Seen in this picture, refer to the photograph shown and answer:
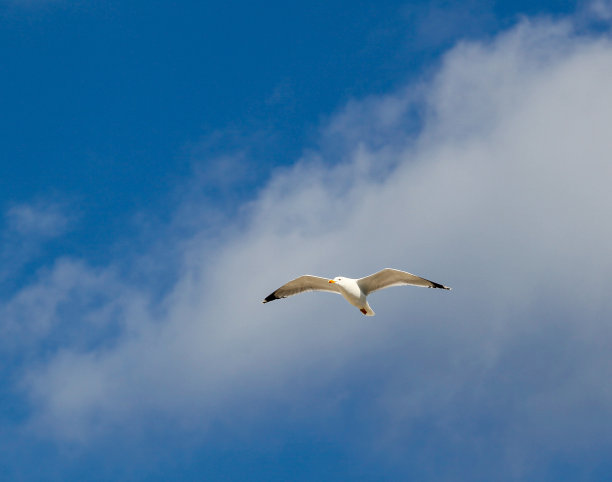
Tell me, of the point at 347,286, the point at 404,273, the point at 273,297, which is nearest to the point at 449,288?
the point at 404,273

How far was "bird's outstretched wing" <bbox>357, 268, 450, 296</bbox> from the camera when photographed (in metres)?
42.9

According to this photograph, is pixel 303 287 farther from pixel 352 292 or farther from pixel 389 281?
pixel 389 281

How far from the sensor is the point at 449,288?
141 feet

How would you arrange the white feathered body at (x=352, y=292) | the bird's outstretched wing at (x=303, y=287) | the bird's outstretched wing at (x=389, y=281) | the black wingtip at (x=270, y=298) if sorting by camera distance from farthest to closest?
the black wingtip at (x=270, y=298) → the bird's outstretched wing at (x=303, y=287) → the white feathered body at (x=352, y=292) → the bird's outstretched wing at (x=389, y=281)

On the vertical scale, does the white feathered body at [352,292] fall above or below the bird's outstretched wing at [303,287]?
below

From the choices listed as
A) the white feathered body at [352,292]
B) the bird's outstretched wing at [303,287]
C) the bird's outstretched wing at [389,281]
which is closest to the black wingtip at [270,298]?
the bird's outstretched wing at [303,287]

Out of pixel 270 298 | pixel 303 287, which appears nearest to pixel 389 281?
pixel 303 287

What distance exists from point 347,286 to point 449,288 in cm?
514

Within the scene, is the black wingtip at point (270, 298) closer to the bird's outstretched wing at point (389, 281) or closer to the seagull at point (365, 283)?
the seagull at point (365, 283)

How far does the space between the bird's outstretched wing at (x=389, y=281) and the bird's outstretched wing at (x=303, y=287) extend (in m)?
1.64

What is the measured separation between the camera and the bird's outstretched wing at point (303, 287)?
147 ft

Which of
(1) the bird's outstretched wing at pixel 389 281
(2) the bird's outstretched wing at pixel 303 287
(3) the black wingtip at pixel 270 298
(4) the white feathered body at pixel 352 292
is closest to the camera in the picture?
(1) the bird's outstretched wing at pixel 389 281

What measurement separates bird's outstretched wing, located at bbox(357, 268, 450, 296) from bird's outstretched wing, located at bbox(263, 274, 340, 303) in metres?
1.64

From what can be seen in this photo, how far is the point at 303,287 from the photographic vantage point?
45.8 m
